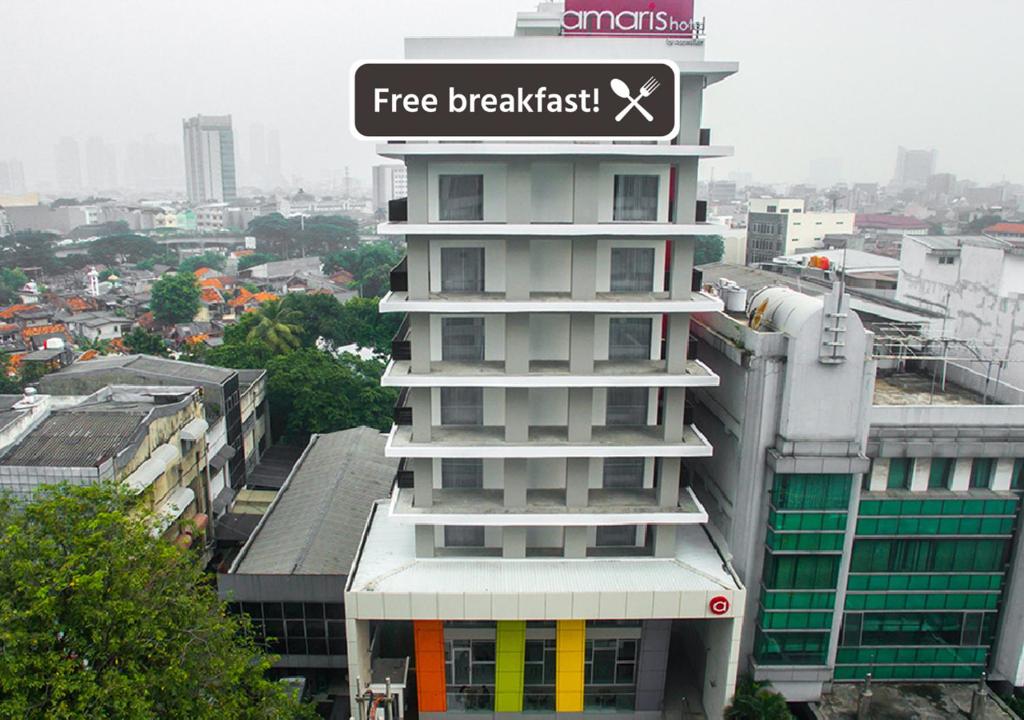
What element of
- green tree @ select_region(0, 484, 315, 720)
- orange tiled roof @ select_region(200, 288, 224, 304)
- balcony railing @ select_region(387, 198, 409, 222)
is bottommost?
orange tiled roof @ select_region(200, 288, 224, 304)

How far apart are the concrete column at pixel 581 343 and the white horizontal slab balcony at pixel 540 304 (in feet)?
2.11

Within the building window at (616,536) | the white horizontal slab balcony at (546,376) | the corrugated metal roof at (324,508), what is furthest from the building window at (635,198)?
the corrugated metal roof at (324,508)

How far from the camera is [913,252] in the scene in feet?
126

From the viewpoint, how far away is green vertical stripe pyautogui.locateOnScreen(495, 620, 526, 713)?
23.2m

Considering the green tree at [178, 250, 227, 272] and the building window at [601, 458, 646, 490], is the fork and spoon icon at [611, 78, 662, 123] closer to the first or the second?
the building window at [601, 458, 646, 490]

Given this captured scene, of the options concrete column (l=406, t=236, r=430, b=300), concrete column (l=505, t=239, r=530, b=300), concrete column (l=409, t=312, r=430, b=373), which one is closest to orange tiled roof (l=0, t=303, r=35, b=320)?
concrete column (l=409, t=312, r=430, b=373)

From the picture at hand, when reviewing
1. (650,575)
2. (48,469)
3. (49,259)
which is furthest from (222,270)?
(650,575)

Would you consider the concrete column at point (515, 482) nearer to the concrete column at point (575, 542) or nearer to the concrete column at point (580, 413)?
the concrete column at point (580, 413)

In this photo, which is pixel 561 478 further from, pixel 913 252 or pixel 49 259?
pixel 49 259

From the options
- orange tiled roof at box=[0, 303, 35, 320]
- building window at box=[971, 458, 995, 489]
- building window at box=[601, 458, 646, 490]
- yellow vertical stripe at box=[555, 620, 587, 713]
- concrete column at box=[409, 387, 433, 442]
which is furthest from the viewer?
orange tiled roof at box=[0, 303, 35, 320]

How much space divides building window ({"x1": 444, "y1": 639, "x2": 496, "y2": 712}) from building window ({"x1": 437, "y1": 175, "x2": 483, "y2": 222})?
43.3 feet

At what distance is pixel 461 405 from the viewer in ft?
75.7

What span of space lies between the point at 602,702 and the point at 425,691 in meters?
5.82

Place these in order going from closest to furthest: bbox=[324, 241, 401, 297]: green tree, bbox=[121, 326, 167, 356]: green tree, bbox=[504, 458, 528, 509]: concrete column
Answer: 1. bbox=[504, 458, 528, 509]: concrete column
2. bbox=[121, 326, 167, 356]: green tree
3. bbox=[324, 241, 401, 297]: green tree
